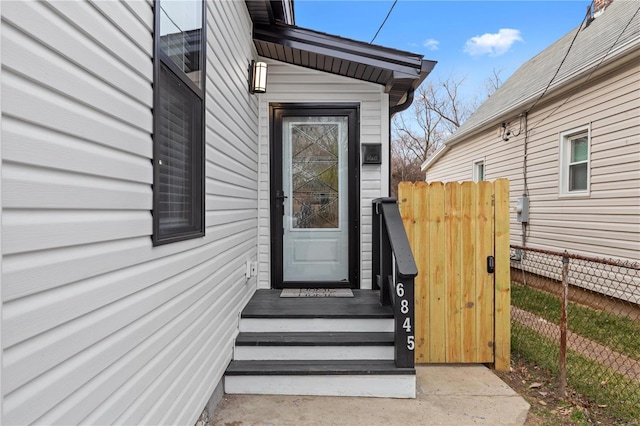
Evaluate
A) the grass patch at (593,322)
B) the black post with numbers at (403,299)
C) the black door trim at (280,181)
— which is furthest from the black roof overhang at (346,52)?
the grass patch at (593,322)

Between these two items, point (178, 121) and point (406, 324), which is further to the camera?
point (406, 324)

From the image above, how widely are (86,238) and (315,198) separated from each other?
3178 millimetres

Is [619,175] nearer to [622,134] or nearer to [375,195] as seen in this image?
[622,134]

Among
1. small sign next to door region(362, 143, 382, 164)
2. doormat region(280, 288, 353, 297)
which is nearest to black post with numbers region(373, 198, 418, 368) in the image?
doormat region(280, 288, 353, 297)

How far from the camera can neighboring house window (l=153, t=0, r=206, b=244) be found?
67.2 inches

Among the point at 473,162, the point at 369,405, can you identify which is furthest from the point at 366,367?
the point at 473,162

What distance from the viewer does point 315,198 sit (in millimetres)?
4277

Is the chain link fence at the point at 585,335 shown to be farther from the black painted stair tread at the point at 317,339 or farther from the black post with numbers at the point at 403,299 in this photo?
the black painted stair tread at the point at 317,339

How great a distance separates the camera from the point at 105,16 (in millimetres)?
1285

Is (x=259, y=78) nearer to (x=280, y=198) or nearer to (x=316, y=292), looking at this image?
(x=280, y=198)

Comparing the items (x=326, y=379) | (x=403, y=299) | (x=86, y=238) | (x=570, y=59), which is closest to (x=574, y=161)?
(x=570, y=59)

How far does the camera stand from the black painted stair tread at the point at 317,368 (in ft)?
9.19

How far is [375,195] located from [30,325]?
355cm

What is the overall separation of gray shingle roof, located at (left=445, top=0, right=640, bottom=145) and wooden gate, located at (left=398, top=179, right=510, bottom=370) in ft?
12.6
